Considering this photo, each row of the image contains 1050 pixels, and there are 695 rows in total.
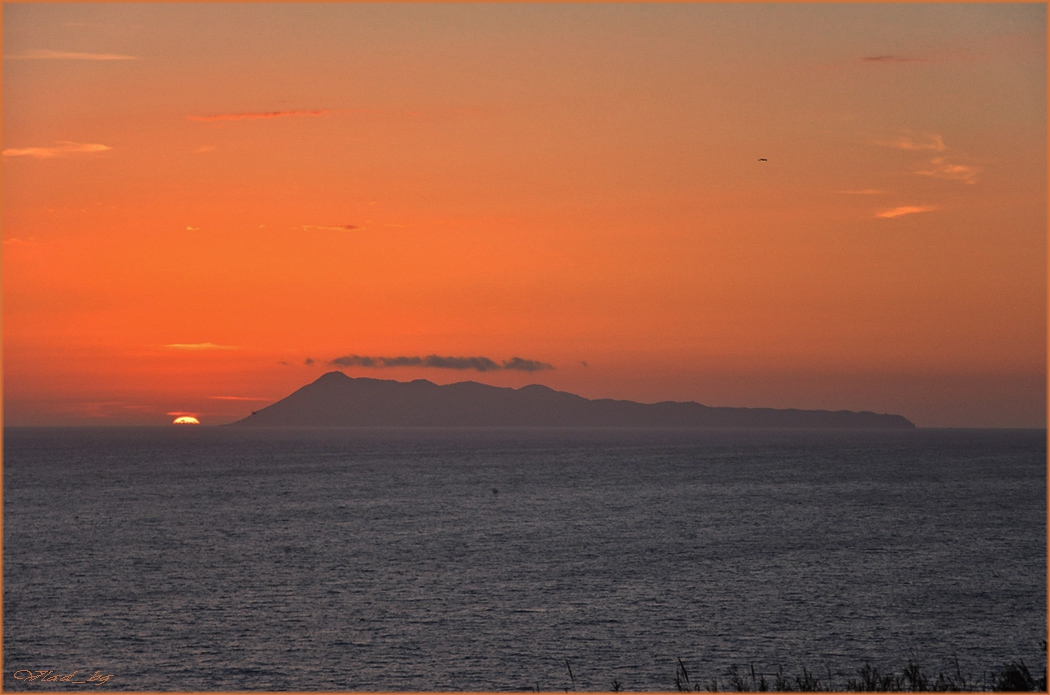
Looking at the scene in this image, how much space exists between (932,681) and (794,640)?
12.9 meters

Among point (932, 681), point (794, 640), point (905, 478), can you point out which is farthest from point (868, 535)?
point (905, 478)

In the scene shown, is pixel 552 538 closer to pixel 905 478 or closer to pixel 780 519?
pixel 780 519

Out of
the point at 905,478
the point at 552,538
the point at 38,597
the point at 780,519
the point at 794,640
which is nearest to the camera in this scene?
the point at 794,640

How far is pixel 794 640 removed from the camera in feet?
228

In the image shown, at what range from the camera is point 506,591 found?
8344cm

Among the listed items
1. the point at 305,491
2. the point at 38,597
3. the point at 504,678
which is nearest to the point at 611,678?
the point at 504,678

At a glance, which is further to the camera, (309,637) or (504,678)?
(309,637)

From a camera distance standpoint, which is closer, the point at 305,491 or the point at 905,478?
the point at 305,491

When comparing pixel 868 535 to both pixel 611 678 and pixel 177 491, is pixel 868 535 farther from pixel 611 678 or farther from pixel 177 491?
pixel 177 491

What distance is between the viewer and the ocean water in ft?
209

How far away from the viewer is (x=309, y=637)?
69562mm

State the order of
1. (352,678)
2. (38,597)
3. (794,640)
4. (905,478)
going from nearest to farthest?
(352,678), (794,640), (38,597), (905,478)

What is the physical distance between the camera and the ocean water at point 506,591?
2512 inches

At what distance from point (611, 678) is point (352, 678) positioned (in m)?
16.7
